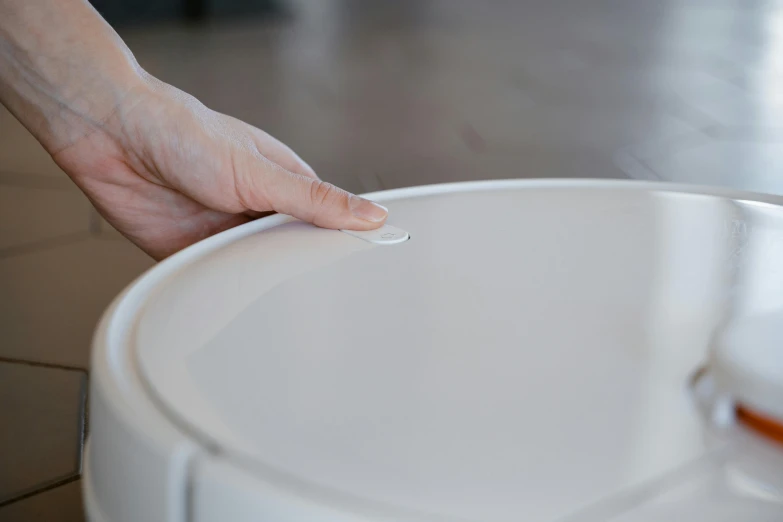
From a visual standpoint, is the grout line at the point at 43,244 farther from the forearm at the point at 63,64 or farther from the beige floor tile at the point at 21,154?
the forearm at the point at 63,64

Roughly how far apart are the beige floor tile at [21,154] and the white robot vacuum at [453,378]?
1.06 meters

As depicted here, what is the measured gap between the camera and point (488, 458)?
328 mm

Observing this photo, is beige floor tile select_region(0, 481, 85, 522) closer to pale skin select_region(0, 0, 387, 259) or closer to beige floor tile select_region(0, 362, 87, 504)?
beige floor tile select_region(0, 362, 87, 504)

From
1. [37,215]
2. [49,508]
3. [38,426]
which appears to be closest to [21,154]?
[37,215]

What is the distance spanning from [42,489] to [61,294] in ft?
1.33

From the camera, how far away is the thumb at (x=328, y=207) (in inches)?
22.5

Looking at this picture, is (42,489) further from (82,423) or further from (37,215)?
(37,215)

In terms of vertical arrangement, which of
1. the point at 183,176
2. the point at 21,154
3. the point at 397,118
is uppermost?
the point at 183,176

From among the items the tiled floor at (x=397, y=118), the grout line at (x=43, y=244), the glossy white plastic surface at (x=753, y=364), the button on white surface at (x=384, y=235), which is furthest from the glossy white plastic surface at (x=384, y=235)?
the grout line at (x=43, y=244)

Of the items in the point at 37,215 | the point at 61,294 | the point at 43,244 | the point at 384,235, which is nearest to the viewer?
the point at 384,235

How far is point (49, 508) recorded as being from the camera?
0.67 meters

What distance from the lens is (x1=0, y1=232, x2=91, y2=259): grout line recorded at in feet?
3.80

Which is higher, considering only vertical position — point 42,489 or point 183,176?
point 183,176

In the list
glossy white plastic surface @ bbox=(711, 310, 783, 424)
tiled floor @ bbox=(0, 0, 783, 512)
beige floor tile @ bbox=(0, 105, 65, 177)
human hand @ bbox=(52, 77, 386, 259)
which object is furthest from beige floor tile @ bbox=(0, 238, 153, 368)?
glossy white plastic surface @ bbox=(711, 310, 783, 424)
